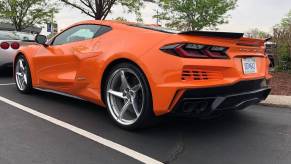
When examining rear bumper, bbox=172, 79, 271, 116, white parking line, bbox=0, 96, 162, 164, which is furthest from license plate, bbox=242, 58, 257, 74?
white parking line, bbox=0, 96, 162, 164

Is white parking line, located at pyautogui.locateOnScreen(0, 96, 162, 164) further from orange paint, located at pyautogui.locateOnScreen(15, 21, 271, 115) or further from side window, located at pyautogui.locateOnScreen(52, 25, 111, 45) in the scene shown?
side window, located at pyautogui.locateOnScreen(52, 25, 111, 45)

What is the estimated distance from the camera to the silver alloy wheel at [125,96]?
4516 millimetres

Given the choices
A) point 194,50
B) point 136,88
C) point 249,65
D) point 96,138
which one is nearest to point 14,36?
point 136,88

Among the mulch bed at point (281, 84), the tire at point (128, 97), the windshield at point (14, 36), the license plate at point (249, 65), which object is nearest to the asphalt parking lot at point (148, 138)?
the tire at point (128, 97)

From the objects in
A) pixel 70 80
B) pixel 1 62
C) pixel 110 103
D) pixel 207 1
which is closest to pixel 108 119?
pixel 110 103

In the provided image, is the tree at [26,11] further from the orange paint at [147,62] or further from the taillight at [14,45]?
the orange paint at [147,62]

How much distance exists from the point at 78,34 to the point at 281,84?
15.8ft

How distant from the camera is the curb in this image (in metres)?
6.35

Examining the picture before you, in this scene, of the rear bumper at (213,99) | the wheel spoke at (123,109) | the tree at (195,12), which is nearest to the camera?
the rear bumper at (213,99)

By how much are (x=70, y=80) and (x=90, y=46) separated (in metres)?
0.60

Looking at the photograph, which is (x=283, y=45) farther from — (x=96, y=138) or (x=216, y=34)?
(x=96, y=138)

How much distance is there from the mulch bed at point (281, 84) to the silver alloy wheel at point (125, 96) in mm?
3809

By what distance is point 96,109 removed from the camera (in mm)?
5730

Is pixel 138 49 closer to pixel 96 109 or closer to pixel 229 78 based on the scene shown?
pixel 229 78
